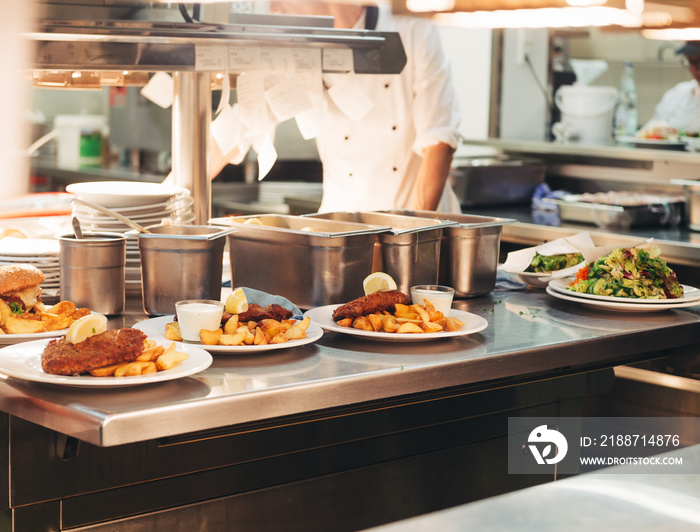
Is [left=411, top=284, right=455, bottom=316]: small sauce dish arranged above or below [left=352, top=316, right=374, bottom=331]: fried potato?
above

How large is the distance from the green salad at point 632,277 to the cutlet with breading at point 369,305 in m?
0.63

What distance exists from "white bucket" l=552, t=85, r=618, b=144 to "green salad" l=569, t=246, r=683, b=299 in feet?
9.55

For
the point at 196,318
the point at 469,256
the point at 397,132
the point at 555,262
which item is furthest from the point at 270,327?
the point at 397,132

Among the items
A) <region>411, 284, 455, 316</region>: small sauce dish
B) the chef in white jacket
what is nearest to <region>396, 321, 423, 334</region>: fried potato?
<region>411, 284, 455, 316</region>: small sauce dish

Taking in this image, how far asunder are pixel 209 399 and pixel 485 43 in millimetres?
4313

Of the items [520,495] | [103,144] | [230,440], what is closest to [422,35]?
[230,440]

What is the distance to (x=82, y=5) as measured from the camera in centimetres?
195

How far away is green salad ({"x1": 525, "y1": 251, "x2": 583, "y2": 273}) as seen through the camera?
2598 mm

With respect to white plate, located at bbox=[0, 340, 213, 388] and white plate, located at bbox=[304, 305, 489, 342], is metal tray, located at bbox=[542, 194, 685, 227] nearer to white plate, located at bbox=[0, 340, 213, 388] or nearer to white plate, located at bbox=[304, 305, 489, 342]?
white plate, located at bbox=[304, 305, 489, 342]

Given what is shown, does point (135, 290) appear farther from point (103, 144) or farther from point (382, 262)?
point (103, 144)

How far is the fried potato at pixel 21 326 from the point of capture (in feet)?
5.80

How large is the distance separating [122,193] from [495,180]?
2677 millimetres

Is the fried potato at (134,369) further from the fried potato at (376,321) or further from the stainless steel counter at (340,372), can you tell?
the fried potato at (376,321)

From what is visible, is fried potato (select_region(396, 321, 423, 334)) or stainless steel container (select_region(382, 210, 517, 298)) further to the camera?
stainless steel container (select_region(382, 210, 517, 298))
